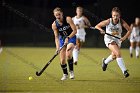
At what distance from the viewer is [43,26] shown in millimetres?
27016

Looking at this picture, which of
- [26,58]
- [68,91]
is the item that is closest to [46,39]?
[26,58]

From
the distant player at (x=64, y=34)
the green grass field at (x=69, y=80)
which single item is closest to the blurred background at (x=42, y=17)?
the green grass field at (x=69, y=80)

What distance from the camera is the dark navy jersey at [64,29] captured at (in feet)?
40.0

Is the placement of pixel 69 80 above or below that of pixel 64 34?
below

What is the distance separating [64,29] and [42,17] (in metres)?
15.9

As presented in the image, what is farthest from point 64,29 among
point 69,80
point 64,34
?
point 69,80

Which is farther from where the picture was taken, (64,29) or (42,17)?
(42,17)

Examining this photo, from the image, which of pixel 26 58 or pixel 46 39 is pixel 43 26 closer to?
pixel 46 39

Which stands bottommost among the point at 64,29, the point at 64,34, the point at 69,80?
the point at 69,80

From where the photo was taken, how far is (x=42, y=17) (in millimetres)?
28094

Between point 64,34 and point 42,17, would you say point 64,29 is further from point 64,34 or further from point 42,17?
point 42,17

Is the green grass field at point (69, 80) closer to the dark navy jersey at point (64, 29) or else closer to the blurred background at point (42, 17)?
the dark navy jersey at point (64, 29)

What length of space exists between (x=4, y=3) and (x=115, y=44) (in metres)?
16.3

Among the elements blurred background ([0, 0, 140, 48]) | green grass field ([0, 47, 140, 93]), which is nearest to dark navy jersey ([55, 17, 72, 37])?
green grass field ([0, 47, 140, 93])
